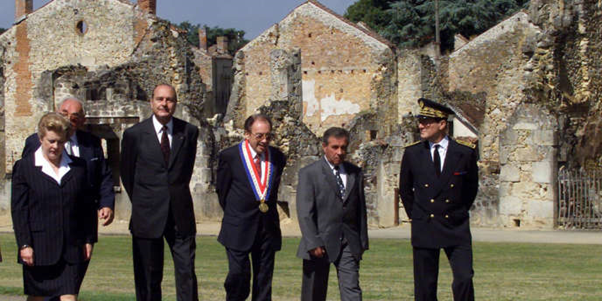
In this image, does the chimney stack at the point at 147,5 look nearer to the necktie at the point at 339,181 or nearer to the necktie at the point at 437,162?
the necktie at the point at 339,181

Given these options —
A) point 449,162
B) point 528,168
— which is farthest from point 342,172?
point 528,168

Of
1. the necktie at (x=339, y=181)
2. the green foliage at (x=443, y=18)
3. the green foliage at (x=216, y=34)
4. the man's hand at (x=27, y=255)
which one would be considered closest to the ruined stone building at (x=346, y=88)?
the green foliage at (x=443, y=18)

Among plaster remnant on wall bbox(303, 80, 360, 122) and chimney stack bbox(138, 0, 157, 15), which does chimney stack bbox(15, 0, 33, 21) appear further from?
plaster remnant on wall bbox(303, 80, 360, 122)

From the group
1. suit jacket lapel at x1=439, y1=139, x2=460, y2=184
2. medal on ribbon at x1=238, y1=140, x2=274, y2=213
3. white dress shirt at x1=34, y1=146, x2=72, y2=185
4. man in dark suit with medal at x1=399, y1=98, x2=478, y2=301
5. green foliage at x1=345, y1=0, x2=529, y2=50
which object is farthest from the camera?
green foliage at x1=345, y1=0, x2=529, y2=50

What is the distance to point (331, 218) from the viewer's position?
8.70 m

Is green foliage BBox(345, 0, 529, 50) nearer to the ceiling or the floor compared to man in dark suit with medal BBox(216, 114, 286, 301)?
nearer to the ceiling

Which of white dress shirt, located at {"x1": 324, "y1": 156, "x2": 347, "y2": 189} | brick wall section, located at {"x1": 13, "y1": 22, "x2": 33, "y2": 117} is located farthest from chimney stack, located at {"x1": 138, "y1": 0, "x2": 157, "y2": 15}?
white dress shirt, located at {"x1": 324, "y1": 156, "x2": 347, "y2": 189}

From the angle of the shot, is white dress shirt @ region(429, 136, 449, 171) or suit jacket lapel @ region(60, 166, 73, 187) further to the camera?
white dress shirt @ region(429, 136, 449, 171)

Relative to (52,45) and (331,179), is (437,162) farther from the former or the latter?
(52,45)

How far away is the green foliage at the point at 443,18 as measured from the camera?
61.2 m

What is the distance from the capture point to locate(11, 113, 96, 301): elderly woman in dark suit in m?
7.91

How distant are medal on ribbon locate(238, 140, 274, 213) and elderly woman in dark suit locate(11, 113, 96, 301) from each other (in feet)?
5.39

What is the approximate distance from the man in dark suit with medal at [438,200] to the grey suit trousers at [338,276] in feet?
1.75

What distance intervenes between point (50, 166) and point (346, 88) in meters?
38.9
